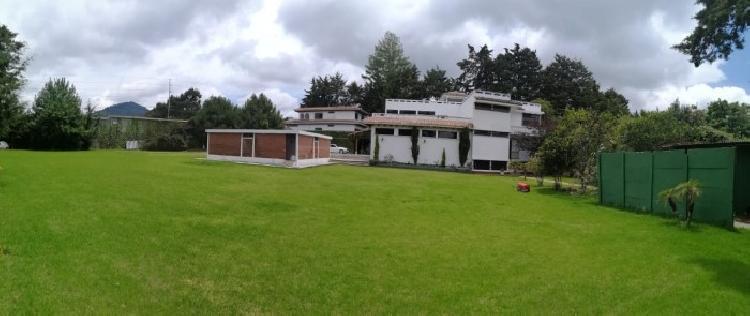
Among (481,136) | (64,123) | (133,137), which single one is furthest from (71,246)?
(133,137)

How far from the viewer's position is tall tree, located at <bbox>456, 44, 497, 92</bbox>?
74562mm

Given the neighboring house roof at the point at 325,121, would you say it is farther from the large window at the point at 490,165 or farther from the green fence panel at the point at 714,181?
the green fence panel at the point at 714,181

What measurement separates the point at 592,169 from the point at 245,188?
17884mm

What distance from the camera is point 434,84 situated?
234 ft

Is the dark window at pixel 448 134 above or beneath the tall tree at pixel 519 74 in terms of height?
beneath

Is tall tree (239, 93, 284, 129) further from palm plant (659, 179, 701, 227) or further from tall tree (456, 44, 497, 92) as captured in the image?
palm plant (659, 179, 701, 227)

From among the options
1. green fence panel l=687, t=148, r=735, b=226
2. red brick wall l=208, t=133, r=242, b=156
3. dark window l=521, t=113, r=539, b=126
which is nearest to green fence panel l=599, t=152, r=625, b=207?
green fence panel l=687, t=148, r=735, b=226

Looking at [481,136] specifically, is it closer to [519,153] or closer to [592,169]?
[519,153]

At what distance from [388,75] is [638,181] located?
58.3m

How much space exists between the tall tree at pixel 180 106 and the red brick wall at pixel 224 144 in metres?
65.3

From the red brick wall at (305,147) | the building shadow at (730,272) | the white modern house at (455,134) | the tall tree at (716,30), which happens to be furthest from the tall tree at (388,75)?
the building shadow at (730,272)

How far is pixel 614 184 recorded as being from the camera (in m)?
18.9

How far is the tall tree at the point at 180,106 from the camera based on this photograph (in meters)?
99.8

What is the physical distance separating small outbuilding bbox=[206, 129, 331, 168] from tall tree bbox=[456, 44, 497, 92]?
43.4 m
